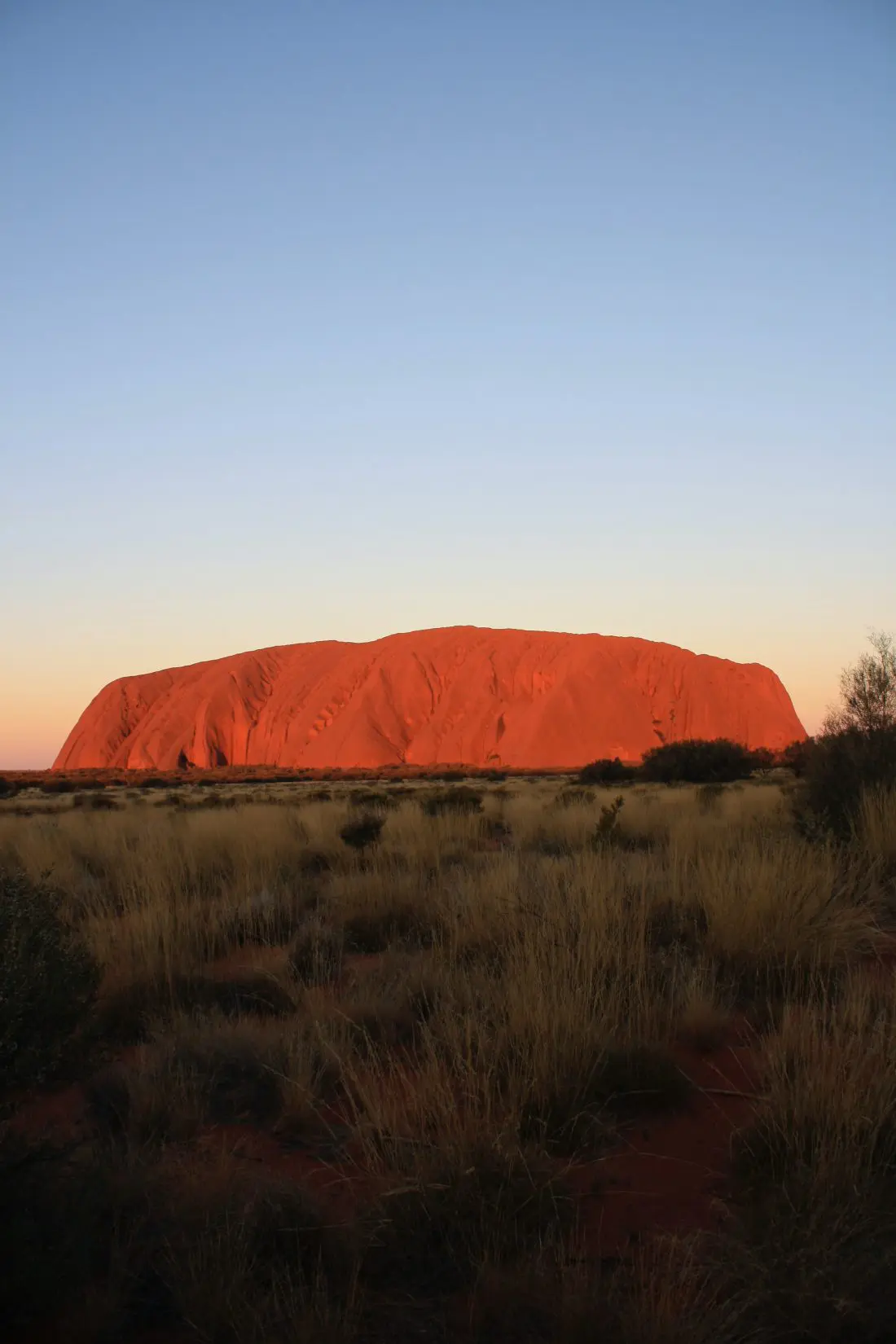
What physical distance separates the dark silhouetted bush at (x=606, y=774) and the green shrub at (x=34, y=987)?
29545 mm

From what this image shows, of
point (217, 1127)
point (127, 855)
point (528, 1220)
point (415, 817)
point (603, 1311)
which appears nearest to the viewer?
point (603, 1311)

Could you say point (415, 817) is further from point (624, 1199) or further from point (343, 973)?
point (624, 1199)

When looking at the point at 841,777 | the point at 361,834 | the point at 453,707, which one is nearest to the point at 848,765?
the point at 841,777

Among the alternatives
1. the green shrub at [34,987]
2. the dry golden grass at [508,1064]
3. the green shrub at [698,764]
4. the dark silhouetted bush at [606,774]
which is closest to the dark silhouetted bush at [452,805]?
the dry golden grass at [508,1064]

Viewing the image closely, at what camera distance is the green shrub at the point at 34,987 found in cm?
294

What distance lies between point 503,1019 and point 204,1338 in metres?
1.82

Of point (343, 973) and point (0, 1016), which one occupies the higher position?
point (0, 1016)

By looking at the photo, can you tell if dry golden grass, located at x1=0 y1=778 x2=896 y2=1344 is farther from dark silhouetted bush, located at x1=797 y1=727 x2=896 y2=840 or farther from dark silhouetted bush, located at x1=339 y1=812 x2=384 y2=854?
dark silhouetted bush, located at x1=339 y1=812 x2=384 y2=854

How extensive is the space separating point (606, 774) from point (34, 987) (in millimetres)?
31197

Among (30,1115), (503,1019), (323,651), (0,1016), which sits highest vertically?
(323,651)

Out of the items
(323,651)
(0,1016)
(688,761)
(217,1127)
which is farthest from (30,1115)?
(323,651)

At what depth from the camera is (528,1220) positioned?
2695mm

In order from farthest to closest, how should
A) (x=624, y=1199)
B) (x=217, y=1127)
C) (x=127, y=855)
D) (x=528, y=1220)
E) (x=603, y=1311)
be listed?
(x=127, y=855) → (x=217, y=1127) → (x=624, y=1199) → (x=528, y=1220) → (x=603, y=1311)

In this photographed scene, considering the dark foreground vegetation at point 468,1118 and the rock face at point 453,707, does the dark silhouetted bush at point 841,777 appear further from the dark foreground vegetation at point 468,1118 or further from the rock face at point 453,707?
the rock face at point 453,707
